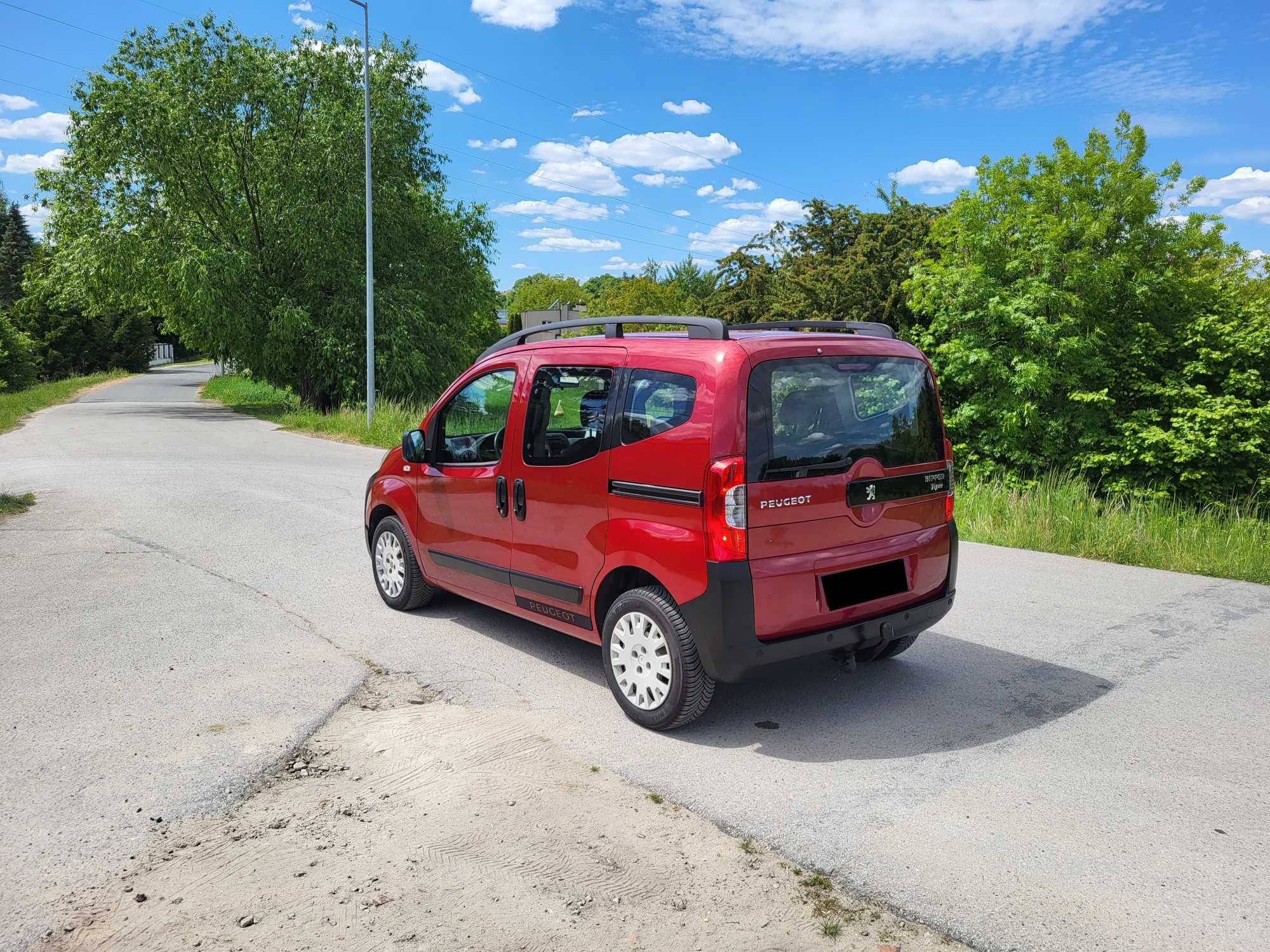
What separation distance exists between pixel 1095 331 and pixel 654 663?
15.6 metres

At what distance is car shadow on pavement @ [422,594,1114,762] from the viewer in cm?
421

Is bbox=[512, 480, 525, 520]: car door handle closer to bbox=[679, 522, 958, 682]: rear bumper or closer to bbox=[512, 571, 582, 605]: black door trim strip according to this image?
bbox=[512, 571, 582, 605]: black door trim strip

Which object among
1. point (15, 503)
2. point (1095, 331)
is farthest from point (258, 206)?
point (1095, 331)

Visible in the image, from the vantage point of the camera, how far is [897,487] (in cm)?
454

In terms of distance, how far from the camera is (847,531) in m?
4.30

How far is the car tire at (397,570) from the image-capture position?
20.5 ft

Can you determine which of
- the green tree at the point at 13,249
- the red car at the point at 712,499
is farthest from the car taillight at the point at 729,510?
the green tree at the point at 13,249

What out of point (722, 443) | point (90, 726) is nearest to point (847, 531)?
point (722, 443)

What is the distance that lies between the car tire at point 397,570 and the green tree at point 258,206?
885 inches

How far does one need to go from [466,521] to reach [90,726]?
2166 mm

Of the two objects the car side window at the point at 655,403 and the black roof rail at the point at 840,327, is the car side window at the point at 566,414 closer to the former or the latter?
the car side window at the point at 655,403

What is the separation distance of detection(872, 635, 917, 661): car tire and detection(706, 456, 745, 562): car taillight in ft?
5.33

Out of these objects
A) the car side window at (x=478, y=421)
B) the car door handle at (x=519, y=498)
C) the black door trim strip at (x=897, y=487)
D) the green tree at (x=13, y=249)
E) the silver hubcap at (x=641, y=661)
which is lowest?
the silver hubcap at (x=641, y=661)

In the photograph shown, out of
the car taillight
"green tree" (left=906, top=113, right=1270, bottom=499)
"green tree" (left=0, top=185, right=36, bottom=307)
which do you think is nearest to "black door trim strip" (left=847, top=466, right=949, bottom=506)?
the car taillight
